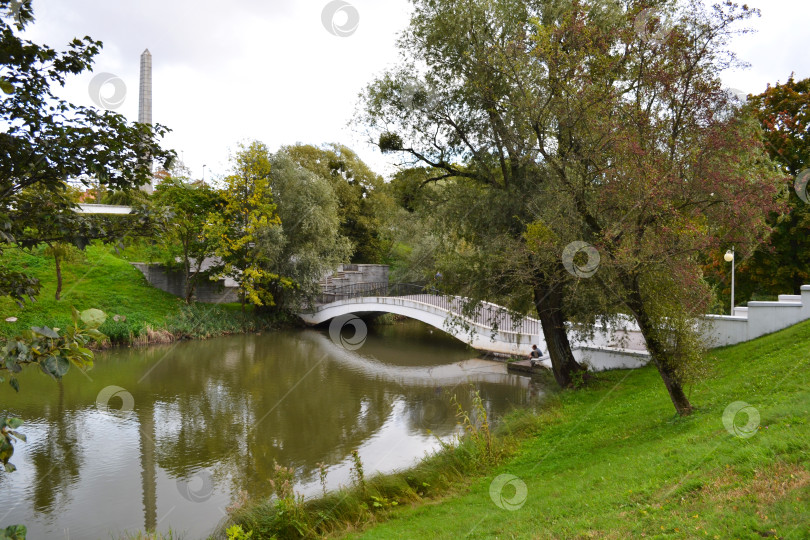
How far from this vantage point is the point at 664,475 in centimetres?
588

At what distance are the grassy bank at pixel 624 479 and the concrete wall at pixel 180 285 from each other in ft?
84.1

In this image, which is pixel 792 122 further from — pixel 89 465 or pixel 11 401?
pixel 11 401

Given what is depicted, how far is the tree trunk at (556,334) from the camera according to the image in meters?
13.9

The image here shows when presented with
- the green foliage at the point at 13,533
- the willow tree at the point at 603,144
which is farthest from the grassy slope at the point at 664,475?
the green foliage at the point at 13,533

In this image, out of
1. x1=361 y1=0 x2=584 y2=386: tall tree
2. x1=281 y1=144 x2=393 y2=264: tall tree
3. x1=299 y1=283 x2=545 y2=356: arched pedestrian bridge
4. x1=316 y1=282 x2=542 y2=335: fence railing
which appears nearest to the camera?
x1=361 y1=0 x2=584 y2=386: tall tree

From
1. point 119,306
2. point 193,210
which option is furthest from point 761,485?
point 119,306

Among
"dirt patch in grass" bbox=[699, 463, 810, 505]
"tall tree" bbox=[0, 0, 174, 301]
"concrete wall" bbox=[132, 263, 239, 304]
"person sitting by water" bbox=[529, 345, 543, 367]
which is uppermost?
"tall tree" bbox=[0, 0, 174, 301]

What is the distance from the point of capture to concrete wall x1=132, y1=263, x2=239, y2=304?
103 ft

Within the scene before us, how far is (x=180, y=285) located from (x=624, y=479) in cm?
3131

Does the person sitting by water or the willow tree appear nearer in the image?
the willow tree

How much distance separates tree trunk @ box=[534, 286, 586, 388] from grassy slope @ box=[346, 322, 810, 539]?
3.62 m

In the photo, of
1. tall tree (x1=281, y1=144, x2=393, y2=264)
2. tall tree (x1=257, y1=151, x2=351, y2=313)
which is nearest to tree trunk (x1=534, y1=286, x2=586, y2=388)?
tall tree (x1=257, y1=151, x2=351, y2=313)

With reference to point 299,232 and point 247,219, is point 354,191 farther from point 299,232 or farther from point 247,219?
point 247,219

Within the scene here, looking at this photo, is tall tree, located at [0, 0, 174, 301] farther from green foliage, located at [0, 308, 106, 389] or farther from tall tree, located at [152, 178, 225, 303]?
tall tree, located at [152, 178, 225, 303]
